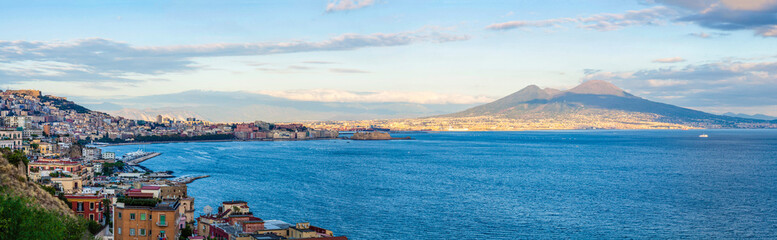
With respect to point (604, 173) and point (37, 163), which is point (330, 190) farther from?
point (604, 173)

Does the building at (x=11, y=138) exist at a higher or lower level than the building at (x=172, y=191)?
higher

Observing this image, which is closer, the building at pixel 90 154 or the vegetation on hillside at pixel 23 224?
the vegetation on hillside at pixel 23 224

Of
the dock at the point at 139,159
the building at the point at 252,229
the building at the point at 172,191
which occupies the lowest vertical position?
the dock at the point at 139,159

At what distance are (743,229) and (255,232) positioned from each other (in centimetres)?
2325

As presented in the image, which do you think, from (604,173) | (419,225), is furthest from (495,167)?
(419,225)

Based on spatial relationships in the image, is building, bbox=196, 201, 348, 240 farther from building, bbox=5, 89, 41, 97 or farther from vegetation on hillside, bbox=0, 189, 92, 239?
building, bbox=5, 89, 41, 97

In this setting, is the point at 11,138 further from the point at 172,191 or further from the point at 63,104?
the point at 63,104

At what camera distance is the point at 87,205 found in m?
28.2

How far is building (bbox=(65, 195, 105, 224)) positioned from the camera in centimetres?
2789

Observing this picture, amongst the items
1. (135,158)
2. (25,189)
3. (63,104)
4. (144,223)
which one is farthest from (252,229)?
(63,104)

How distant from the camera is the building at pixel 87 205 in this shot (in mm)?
27888

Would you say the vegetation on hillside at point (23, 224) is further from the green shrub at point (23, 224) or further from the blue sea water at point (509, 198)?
the blue sea water at point (509, 198)

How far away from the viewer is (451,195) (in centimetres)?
4688

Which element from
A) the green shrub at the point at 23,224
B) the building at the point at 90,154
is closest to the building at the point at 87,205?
the green shrub at the point at 23,224
